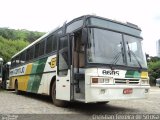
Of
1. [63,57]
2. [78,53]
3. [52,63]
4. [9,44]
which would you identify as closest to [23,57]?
[52,63]

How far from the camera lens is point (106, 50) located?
9.41m

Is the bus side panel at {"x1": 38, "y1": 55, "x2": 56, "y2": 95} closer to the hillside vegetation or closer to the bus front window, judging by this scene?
the bus front window

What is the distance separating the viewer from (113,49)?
959 centimetres

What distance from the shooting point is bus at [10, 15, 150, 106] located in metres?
8.98

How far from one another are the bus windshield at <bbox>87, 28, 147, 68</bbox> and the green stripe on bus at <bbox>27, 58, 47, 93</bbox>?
14.6 ft

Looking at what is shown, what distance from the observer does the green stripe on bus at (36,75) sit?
13.8 m

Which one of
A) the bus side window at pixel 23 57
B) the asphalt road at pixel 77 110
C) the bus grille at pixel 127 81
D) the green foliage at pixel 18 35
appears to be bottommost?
the asphalt road at pixel 77 110

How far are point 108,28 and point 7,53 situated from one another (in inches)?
971

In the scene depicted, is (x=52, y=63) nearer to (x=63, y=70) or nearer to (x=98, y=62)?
(x=63, y=70)

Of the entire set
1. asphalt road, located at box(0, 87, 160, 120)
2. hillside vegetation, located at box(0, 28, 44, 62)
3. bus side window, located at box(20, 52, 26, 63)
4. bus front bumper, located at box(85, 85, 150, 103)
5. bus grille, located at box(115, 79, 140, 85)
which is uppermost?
hillside vegetation, located at box(0, 28, 44, 62)

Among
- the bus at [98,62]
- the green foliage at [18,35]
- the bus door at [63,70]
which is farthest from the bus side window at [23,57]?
the green foliage at [18,35]

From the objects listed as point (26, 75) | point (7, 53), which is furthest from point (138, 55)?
point (7, 53)

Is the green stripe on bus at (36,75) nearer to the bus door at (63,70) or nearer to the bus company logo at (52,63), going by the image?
the bus company logo at (52,63)

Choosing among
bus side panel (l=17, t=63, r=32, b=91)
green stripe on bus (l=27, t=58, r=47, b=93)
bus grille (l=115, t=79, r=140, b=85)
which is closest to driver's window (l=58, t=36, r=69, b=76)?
bus grille (l=115, t=79, r=140, b=85)
